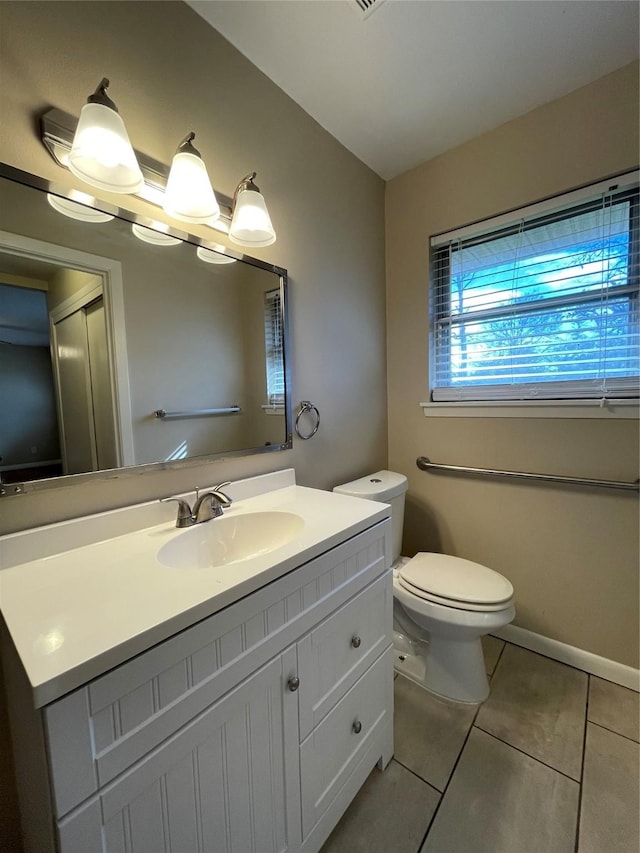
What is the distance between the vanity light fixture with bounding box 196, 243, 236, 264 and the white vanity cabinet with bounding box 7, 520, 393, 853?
99 centimetres

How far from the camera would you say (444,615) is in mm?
1282

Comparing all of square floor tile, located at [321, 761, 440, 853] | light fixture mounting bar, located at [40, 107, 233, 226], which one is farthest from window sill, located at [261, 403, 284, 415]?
square floor tile, located at [321, 761, 440, 853]

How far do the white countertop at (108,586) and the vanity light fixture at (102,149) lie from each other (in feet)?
2.76

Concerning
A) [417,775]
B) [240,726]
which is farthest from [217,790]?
[417,775]

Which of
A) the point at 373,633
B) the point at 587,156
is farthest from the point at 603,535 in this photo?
the point at 587,156

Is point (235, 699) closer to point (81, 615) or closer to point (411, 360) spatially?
point (81, 615)

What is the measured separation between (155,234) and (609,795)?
7.05 ft

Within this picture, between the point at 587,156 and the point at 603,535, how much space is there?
5.00 feet

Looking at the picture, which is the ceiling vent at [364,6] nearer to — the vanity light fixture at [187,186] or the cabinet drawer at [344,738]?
the vanity light fixture at [187,186]

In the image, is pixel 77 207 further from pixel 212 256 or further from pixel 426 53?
pixel 426 53

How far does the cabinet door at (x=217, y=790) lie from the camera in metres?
0.51

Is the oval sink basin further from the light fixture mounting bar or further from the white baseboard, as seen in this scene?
the white baseboard

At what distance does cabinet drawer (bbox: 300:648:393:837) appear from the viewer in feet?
2.72

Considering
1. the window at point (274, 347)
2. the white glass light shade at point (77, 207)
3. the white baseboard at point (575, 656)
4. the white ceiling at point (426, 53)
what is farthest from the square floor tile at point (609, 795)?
the white ceiling at point (426, 53)
